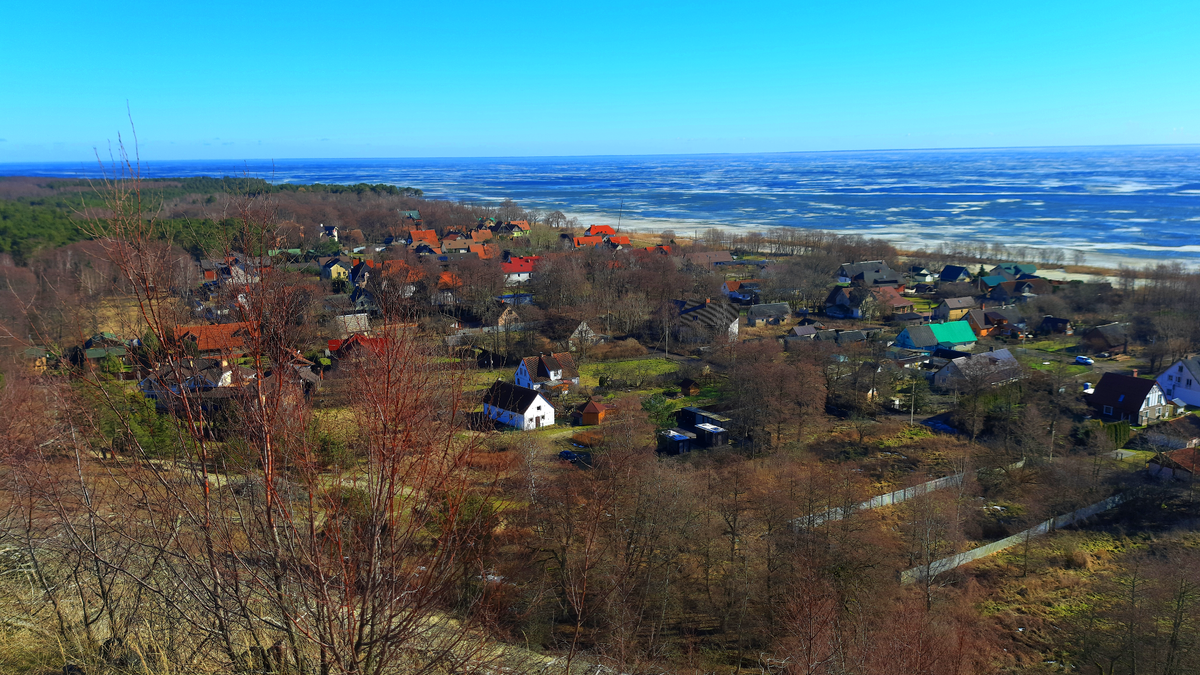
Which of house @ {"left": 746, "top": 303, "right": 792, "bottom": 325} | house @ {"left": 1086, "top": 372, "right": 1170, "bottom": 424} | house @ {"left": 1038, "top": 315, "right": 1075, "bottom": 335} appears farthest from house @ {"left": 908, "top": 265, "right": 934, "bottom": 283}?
house @ {"left": 1086, "top": 372, "right": 1170, "bottom": 424}

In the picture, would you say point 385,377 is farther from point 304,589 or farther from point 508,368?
point 508,368

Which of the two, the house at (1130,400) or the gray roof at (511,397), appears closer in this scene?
the house at (1130,400)

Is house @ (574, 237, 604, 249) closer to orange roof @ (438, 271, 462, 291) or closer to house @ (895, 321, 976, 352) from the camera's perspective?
orange roof @ (438, 271, 462, 291)

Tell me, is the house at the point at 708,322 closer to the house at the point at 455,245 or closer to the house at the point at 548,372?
the house at the point at 548,372

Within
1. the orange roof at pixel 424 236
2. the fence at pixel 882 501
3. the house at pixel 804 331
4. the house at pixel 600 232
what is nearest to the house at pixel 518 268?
the orange roof at pixel 424 236

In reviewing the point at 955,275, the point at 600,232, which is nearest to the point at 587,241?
the point at 600,232

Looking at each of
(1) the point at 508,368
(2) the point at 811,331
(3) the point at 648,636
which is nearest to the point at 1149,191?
(2) the point at 811,331
